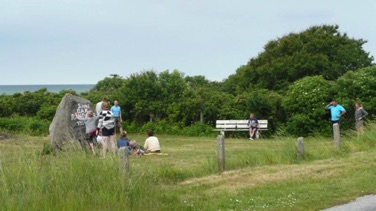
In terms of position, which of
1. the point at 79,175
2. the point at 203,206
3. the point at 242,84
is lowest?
the point at 203,206

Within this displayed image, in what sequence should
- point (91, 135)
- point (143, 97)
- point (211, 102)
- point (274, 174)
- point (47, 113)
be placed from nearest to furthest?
point (274, 174) < point (91, 135) < point (211, 102) < point (143, 97) < point (47, 113)

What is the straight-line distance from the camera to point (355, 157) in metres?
15.6

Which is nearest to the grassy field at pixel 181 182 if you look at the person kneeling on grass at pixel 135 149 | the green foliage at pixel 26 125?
the person kneeling on grass at pixel 135 149

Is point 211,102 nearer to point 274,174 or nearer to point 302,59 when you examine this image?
point 302,59

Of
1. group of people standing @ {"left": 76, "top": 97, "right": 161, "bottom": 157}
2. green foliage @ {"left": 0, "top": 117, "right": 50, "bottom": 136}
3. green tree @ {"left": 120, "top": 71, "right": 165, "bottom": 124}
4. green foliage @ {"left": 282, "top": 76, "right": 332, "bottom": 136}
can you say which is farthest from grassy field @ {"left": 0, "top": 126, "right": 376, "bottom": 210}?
green tree @ {"left": 120, "top": 71, "right": 165, "bottom": 124}

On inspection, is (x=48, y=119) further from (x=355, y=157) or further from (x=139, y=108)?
(x=355, y=157)

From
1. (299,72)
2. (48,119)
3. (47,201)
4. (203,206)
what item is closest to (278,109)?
(48,119)

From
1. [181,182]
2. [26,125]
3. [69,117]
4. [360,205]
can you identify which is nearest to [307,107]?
[69,117]

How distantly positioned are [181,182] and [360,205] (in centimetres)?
412

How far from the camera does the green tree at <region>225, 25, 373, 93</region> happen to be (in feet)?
141

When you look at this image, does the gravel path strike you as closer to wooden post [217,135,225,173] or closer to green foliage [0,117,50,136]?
wooden post [217,135,225,173]

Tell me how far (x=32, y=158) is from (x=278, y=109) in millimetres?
19900

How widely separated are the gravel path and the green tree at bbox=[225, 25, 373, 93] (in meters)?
31.8

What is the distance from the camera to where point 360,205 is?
9.83 meters
